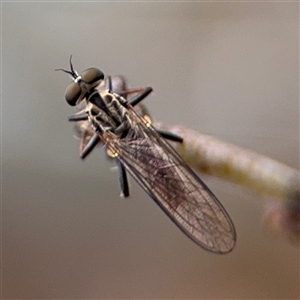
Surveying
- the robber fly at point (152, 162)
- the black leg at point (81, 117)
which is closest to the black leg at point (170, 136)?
the robber fly at point (152, 162)

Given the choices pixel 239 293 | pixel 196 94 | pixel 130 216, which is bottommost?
pixel 239 293

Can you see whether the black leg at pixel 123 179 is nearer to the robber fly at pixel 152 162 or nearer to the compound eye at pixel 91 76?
the robber fly at pixel 152 162

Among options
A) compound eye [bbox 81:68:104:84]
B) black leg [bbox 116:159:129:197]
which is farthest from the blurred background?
compound eye [bbox 81:68:104:84]

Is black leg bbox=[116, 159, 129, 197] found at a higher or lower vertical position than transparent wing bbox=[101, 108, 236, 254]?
higher

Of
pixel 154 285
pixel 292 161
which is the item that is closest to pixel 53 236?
pixel 154 285

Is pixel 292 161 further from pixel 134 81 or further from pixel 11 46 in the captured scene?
pixel 11 46

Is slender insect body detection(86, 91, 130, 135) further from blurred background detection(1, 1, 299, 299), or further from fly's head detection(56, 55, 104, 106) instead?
blurred background detection(1, 1, 299, 299)
